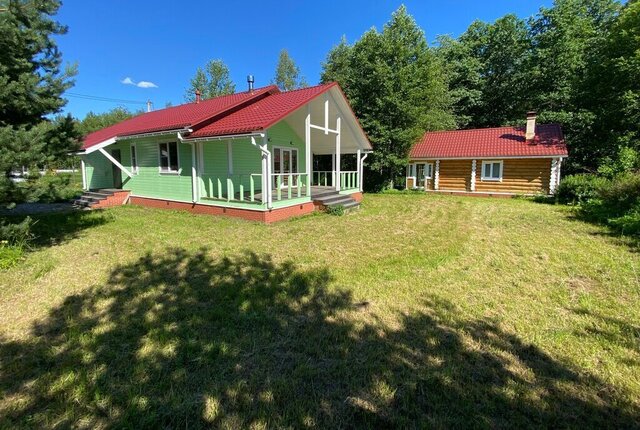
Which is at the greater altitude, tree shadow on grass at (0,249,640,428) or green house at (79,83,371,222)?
green house at (79,83,371,222)

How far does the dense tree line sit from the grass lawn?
531 inches

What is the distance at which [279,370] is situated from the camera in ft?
9.43

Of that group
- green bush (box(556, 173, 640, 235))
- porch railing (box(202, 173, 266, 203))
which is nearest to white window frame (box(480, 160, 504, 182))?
green bush (box(556, 173, 640, 235))

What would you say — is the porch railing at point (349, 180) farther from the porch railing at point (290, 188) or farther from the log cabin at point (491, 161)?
the log cabin at point (491, 161)

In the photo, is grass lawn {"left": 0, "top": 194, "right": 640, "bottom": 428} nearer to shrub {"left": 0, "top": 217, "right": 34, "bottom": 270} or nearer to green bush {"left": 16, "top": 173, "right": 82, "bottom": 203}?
shrub {"left": 0, "top": 217, "right": 34, "bottom": 270}

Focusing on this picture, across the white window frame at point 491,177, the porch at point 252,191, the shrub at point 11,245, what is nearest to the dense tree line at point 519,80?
the white window frame at point 491,177

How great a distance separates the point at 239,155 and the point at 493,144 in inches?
605

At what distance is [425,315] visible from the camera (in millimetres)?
3855

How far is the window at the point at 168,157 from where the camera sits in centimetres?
1191

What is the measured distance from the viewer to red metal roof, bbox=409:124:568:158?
17.5 m

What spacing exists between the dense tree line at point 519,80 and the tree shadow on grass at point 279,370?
15401 millimetres

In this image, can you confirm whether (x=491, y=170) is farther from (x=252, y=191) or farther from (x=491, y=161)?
(x=252, y=191)

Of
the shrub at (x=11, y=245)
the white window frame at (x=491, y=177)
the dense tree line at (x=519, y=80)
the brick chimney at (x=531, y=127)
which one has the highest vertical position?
the dense tree line at (x=519, y=80)

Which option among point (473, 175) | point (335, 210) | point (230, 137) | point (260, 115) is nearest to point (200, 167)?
point (230, 137)
